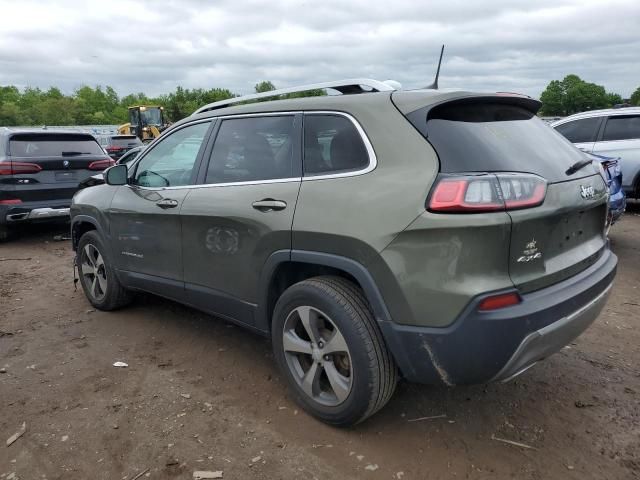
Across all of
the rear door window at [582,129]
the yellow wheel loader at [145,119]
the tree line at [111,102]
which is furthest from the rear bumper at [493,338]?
the tree line at [111,102]

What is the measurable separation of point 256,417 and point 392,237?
55.0 inches

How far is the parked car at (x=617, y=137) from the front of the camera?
8680 millimetres

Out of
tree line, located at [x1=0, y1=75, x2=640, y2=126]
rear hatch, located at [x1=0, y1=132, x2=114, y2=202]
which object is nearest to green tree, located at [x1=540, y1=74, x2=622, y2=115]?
tree line, located at [x1=0, y1=75, x2=640, y2=126]

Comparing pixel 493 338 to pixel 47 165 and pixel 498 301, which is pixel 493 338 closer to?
pixel 498 301

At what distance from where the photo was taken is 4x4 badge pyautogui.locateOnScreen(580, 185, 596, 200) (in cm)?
269

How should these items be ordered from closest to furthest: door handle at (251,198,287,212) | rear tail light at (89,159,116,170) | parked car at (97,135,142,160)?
door handle at (251,198,287,212) < rear tail light at (89,159,116,170) < parked car at (97,135,142,160)

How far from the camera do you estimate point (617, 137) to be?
8.82 meters

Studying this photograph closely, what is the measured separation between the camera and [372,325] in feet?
8.52

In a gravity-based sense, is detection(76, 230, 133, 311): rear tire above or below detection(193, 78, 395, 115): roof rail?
below

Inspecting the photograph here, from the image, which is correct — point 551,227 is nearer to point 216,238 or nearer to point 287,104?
point 287,104

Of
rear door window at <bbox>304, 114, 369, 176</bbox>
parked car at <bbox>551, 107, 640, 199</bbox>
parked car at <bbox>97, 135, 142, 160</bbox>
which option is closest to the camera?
rear door window at <bbox>304, 114, 369, 176</bbox>

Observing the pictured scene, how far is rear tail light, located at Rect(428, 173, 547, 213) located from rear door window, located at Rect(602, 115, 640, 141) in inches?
304

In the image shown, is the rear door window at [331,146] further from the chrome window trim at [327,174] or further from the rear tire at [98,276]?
the rear tire at [98,276]

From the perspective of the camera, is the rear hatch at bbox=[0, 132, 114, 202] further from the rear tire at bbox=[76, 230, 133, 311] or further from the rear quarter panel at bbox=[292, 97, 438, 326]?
the rear quarter panel at bbox=[292, 97, 438, 326]
